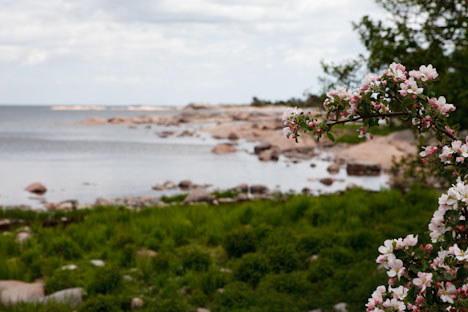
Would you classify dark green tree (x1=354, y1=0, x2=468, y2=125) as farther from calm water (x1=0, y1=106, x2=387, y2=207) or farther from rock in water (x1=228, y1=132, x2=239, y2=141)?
rock in water (x1=228, y1=132, x2=239, y2=141)

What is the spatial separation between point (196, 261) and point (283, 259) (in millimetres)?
1691

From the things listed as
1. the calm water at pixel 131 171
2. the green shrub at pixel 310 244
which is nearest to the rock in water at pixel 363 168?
the calm water at pixel 131 171

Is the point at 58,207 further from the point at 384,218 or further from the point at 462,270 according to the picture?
the point at 462,270

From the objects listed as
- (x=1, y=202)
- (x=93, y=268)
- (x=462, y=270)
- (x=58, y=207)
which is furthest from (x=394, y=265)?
(x=1, y=202)

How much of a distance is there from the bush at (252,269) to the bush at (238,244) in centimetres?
81

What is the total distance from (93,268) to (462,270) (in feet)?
25.9

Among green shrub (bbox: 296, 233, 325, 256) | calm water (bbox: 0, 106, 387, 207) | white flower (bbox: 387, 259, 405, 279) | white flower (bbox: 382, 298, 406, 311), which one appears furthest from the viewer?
calm water (bbox: 0, 106, 387, 207)

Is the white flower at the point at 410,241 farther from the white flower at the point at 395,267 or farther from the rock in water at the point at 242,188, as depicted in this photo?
the rock in water at the point at 242,188

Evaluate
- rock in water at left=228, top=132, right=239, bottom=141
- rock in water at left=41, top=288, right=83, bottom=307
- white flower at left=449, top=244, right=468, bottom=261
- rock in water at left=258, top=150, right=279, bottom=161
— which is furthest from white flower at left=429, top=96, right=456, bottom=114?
rock in water at left=228, top=132, right=239, bottom=141

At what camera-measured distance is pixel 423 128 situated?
11.0ft

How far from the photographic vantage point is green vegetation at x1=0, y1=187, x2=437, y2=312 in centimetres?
784

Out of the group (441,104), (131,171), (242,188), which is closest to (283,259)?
(441,104)

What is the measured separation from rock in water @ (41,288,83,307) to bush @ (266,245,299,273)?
3457mm

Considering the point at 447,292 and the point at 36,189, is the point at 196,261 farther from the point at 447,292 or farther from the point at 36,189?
the point at 36,189
